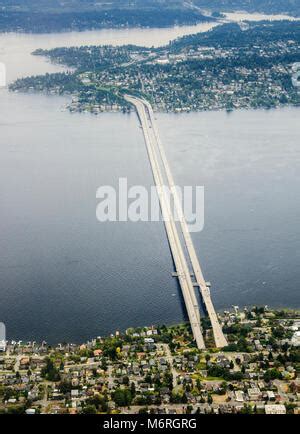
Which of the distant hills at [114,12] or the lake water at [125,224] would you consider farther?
the distant hills at [114,12]

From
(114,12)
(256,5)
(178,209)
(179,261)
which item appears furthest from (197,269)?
(256,5)

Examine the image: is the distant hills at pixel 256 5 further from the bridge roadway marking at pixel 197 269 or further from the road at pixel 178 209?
the bridge roadway marking at pixel 197 269

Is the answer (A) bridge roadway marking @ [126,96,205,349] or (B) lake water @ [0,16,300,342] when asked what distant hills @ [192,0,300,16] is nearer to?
(B) lake water @ [0,16,300,342]

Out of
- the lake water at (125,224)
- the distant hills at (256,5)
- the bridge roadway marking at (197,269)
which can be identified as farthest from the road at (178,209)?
the distant hills at (256,5)

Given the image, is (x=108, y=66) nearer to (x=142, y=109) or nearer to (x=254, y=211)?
(x=142, y=109)

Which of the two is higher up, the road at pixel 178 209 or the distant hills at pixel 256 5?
the distant hills at pixel 256 5

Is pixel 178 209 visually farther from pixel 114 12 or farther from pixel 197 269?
pixel 114 12
